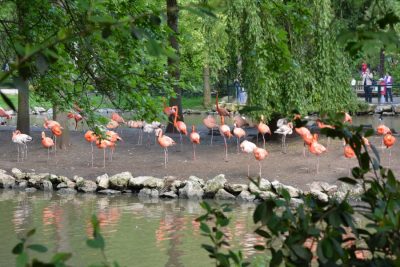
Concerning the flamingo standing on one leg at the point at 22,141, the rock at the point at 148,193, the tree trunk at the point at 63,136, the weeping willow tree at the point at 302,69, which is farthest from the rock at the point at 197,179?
the tree trunk at the point at 63,136

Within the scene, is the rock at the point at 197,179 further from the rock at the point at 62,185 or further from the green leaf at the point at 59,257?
the green leaf at the point at 59,257

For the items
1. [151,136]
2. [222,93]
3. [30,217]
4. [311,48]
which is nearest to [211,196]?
[30,217]

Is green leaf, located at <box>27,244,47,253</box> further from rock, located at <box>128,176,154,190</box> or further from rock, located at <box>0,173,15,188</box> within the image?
rock, located at <box>0,173,15,188</box>

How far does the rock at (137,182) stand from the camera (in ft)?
45.4

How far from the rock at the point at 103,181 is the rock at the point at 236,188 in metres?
2.20

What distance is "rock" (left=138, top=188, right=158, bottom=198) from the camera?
13523 millimetres

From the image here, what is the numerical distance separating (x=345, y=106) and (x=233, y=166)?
10.5ft

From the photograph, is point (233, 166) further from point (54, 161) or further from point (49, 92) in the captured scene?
point (49, 92)

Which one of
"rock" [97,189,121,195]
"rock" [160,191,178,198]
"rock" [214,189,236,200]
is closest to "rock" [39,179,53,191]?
"rock" [97,189,121,195]

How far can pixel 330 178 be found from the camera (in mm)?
13727

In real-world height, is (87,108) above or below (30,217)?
above

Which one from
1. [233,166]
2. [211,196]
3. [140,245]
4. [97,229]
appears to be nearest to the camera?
[97,229]

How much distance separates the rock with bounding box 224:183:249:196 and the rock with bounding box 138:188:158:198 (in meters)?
1.24

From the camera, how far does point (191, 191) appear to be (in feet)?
43.5
